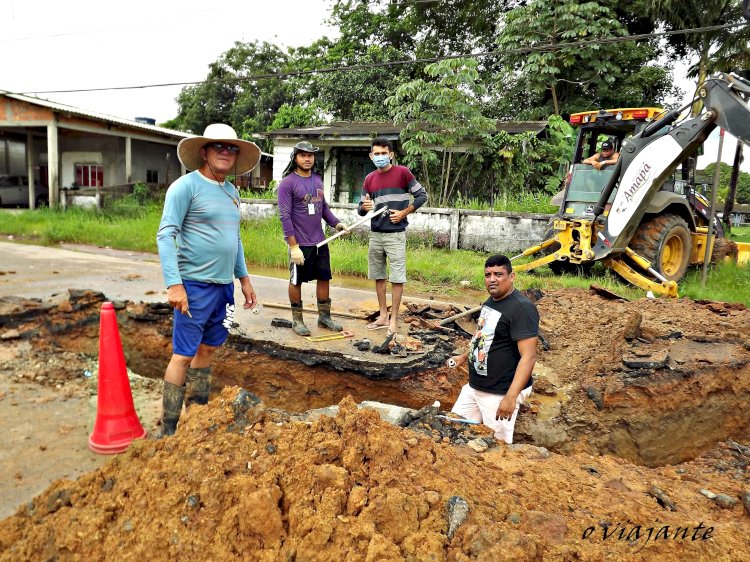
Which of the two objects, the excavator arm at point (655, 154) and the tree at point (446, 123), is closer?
the excavator arm at point (655, 154)

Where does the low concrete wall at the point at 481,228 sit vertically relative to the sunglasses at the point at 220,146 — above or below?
below

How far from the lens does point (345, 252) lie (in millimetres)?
10711

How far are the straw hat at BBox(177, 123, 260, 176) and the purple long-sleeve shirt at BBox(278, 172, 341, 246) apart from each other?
0.97 meters

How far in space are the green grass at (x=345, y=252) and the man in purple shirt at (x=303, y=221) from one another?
3.44m

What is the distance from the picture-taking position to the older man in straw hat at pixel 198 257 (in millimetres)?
3090

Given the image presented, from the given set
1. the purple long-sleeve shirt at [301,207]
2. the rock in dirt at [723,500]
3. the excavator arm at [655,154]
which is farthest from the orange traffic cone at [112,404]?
the excavator arm at [655,154]

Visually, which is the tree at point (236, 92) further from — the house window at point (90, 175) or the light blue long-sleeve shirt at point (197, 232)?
the light blue long-sleeve shirt at point (197, 232)

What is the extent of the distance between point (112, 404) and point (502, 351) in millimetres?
2389

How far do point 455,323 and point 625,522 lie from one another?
11.7ft

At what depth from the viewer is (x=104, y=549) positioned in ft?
6.30

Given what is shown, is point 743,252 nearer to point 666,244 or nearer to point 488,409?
point 666,244

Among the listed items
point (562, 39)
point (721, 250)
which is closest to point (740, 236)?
point (562, 39)

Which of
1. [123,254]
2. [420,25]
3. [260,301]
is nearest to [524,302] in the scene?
[260,301]

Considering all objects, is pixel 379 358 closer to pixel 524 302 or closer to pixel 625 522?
pixel 524 302
